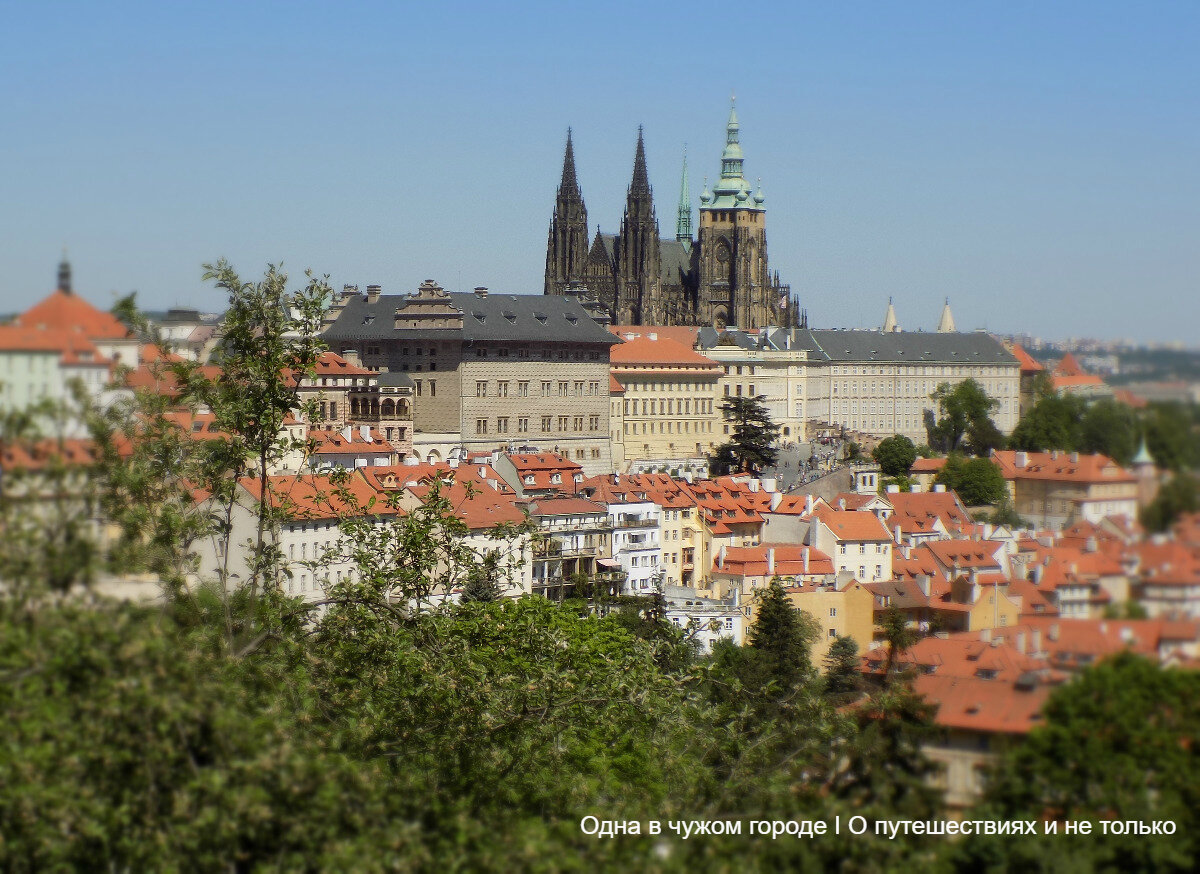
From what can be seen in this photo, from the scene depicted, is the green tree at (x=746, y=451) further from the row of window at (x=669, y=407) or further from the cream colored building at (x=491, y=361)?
the row of window at (x=669, y=407)

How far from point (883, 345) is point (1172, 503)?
11604 cm

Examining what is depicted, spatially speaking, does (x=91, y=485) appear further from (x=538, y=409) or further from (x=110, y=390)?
(x=538, y=409)

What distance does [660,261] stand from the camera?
424 ft

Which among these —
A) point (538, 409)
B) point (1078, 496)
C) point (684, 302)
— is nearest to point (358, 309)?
point (538, 409)

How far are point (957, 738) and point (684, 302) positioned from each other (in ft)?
391

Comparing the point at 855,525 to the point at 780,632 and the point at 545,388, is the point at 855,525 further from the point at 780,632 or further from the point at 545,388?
the point at 545,388

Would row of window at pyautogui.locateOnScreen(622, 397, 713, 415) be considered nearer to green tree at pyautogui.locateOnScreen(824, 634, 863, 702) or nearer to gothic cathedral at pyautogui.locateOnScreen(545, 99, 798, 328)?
gothic cathedral at pyautogui.locateOnScreen(545, 99, 798, 328)

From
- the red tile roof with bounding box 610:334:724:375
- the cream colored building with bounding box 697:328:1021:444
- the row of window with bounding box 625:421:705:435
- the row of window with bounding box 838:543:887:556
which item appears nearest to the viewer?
the row of window with bounding box 838:543:887:556

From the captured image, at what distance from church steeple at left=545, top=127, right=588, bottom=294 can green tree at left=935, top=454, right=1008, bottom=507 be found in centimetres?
5140

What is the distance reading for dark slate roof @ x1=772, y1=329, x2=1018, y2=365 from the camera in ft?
391

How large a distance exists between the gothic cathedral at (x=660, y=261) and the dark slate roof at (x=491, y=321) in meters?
28.1

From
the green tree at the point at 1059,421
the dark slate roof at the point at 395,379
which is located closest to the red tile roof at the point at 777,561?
the dark slate roof at the point at 395,379

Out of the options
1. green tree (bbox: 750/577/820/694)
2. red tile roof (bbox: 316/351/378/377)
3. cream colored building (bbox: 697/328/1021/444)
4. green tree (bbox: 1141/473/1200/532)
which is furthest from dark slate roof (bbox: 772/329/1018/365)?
green tree (bbox: 1141/473/1200/532)

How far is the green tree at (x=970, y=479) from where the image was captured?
5329 centimetres
